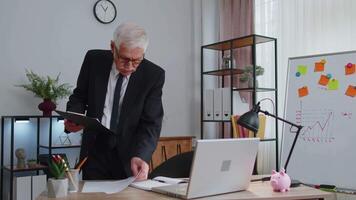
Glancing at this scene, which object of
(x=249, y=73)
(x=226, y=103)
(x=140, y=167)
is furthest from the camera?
(x=226, y=103)

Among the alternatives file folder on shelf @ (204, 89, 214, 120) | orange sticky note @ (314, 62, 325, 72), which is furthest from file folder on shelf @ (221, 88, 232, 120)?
orange sticky note @ (314, 62, 325, 72)

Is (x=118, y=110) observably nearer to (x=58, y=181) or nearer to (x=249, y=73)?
(x=58, y=181)

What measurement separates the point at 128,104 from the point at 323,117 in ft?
5.37

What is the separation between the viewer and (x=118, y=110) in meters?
1.88

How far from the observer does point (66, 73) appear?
3842mm

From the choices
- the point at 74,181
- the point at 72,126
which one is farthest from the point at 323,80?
the point at 74,181

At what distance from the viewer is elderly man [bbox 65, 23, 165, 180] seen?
186 cm

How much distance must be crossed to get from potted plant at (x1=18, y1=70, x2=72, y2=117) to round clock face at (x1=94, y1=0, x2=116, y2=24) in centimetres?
88

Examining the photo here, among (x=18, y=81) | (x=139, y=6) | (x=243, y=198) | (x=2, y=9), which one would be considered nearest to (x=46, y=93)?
(x=18, y=81)

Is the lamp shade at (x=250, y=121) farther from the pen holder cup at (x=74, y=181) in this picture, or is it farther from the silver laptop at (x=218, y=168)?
the pen holder cup at (x=74, y=181)

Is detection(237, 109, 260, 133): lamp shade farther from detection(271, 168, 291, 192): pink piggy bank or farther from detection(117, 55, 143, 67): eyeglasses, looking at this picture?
detection(117, 55, 143, 67): eyeglasses

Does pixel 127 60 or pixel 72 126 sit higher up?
pixel 127 60

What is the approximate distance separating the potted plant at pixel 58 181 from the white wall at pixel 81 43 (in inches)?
93.5

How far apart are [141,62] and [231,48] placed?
234cm
